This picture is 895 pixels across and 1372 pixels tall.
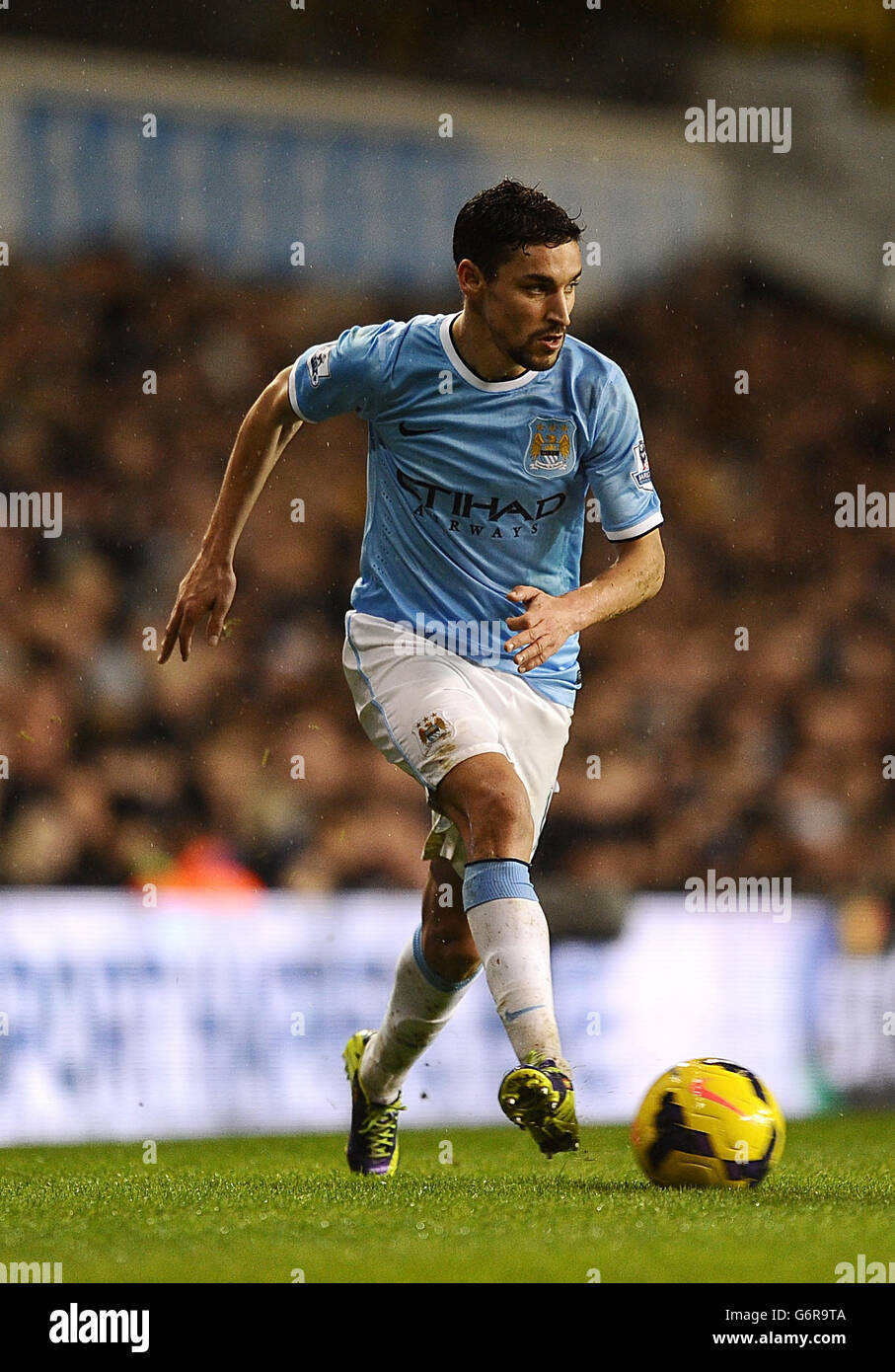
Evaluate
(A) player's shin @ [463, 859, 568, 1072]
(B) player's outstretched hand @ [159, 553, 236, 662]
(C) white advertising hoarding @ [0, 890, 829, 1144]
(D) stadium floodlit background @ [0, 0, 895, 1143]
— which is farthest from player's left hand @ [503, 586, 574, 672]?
(D) stadium floodlit background @ [0, 0, 895, 1143]

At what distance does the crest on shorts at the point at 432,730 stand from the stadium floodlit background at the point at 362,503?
3.11 meters

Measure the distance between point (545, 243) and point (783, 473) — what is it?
7.60m

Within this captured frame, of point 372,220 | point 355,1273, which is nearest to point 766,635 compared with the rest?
point 372,220

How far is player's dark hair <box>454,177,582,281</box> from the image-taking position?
3793mm

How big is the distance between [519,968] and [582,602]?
82 cm

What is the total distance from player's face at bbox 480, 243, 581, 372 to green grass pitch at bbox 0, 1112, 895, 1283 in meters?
1.93

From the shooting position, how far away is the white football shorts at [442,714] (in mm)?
3752

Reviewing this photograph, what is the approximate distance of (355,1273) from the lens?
2787 mm

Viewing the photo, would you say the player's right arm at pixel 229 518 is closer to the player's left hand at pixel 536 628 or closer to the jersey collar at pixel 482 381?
the jersey collar at pixel 482 381

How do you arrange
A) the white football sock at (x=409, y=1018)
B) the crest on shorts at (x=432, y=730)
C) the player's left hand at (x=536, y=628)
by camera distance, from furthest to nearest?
the white football sock at (x=409, y=1018) < the crest on shorts at (x=432, y=730) < the player's left hand at (x=536, y=628)

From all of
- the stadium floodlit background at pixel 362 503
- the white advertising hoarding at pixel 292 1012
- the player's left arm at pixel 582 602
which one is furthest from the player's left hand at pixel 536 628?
the stadium floodlit background at pixel 362 503

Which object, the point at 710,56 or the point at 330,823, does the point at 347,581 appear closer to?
the point at 330,823

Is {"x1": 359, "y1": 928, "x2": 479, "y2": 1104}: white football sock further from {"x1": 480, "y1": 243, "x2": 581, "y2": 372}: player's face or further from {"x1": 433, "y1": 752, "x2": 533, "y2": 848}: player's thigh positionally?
{"x1": 480, "y1": 243, "x2": 581, "y2": 372}: player's face

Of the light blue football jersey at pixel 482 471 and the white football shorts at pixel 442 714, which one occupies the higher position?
the light blue football jersey at pixel 482 471
